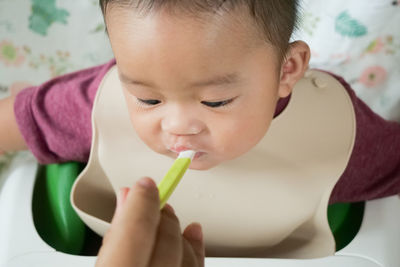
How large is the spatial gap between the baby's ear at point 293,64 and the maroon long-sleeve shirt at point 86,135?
0.57ft

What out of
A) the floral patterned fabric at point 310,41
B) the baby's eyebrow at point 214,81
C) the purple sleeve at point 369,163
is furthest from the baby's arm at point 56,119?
the purple sleeve at point 369,163

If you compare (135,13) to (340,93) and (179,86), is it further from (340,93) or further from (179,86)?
(340,93)

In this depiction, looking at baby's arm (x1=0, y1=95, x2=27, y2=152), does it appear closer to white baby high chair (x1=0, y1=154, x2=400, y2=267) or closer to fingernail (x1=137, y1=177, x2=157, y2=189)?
white baby high chair (x1=0, y1=154, x2=400, y2=267)

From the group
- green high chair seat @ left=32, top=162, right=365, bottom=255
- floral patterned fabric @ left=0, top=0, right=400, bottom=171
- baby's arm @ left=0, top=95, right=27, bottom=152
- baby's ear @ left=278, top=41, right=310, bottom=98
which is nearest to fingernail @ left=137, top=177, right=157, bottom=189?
baby's ear @ left=278, top=41, right=310, bottom=98

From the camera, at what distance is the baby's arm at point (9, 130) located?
32.5 inches

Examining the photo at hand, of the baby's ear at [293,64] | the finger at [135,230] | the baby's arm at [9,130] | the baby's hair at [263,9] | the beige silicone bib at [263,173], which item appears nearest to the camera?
the finger at [135,230]

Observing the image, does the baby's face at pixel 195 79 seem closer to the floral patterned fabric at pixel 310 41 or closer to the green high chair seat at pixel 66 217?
the green high chair seat at pixel 66 217

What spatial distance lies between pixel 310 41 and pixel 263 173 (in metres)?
0.39

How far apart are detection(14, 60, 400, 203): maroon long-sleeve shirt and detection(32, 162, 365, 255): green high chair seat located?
1.1 inches

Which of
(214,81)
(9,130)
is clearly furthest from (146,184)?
(9,130)

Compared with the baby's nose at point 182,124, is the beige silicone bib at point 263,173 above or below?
below

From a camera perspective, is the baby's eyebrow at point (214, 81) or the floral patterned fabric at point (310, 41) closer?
the baby's eyebrow at point (214, 81)

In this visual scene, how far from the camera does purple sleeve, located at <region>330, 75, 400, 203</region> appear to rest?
0.77 m

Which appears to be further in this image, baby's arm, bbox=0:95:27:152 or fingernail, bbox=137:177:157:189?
baby's arm, bbox=0:95:27:152
